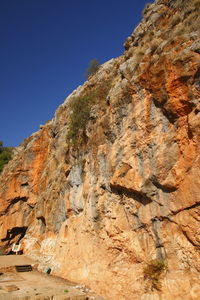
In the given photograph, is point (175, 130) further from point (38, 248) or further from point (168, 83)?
point (38, 248)

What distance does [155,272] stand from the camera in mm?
8219

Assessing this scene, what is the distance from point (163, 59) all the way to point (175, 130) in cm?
279

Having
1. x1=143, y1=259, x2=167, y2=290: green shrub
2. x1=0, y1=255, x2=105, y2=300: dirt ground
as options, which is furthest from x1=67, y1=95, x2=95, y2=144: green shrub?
x1=143, y1=259, x2=167, y2=290: green shrub

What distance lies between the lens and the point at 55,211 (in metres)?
17.1

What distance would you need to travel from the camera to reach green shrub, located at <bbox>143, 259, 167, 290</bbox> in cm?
805

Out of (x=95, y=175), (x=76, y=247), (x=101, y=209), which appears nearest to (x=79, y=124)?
(x=95, y=175)

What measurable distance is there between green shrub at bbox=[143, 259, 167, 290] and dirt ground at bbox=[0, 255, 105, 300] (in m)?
2.42

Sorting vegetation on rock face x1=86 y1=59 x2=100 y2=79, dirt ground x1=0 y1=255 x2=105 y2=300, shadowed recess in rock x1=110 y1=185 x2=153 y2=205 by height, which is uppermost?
vegetation on rock face x1=86 y1=59 x2=100 y2=79

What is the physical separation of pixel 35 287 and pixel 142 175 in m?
6.85

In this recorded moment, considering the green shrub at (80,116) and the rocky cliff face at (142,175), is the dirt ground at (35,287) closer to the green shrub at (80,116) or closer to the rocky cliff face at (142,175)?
the rocky cliff face at (142,175)

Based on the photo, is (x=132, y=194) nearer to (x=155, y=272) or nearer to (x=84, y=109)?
(x=155, y=272)

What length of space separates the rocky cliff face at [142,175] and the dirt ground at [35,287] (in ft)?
2.01

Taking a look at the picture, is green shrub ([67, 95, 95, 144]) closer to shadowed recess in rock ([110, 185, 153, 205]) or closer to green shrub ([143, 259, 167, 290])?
shadowed recess in rock ([110, 185, 153, 205])

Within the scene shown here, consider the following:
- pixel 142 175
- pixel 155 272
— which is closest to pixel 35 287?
pixel 155 272
